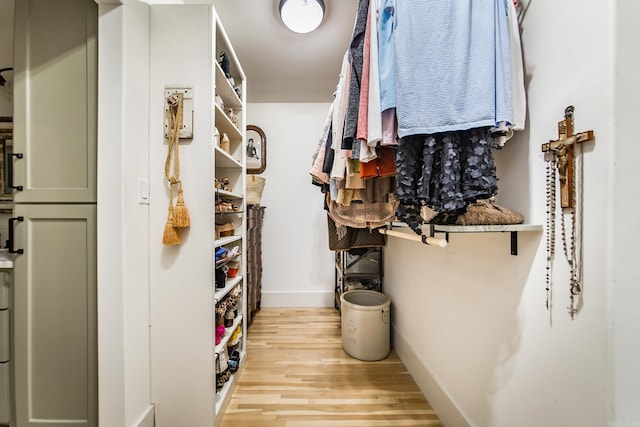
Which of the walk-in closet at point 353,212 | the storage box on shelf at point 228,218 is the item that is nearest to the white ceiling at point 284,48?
the walk-in closet at point 353,212

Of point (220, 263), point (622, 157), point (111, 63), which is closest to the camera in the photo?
point (622, 157)

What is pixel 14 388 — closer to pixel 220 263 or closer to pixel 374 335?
pixel 220 263

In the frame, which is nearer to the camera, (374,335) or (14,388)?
(14,388)

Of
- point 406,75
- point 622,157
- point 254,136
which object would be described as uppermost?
point 254,136

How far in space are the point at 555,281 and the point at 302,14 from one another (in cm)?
199

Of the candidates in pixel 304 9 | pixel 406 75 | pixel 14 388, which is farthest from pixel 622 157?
pixel 14 388

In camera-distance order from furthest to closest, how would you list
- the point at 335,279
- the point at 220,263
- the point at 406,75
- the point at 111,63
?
the point at 335,279 → the point at 220,263 → the point at 111,63 → the point at 406,75

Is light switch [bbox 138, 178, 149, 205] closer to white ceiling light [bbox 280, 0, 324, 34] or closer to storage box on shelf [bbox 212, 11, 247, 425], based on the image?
storage box on shelf [bbox 212, 11, 247, 425]

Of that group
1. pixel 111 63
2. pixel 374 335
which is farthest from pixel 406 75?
pixel 374 335

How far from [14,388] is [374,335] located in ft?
6.19

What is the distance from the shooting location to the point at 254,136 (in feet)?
9.37

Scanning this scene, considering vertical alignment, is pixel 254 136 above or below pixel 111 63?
above

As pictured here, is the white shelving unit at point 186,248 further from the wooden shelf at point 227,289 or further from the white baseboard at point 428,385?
the white baseboard at point 428,385

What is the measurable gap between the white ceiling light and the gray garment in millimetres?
963
